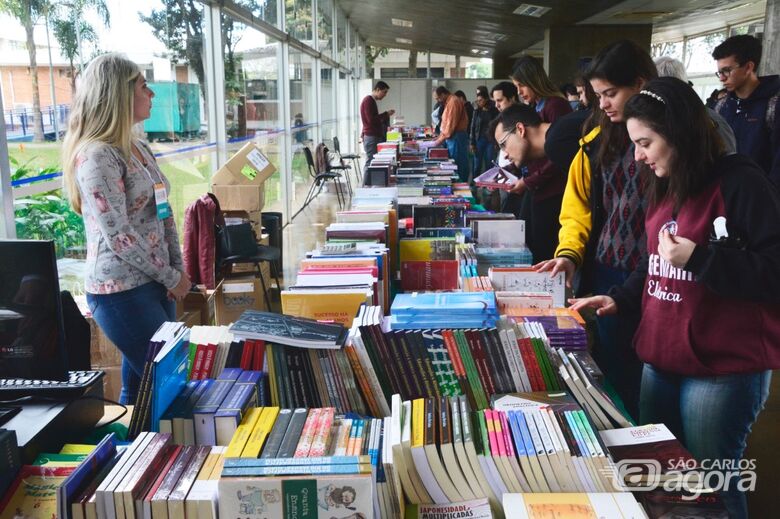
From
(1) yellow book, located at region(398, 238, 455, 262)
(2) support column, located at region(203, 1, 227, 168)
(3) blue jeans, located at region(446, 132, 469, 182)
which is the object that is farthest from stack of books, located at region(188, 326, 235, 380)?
(3) blue jeans, located at region(446, 132, 469, 182)

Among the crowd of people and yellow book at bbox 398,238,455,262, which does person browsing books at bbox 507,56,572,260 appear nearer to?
yellow book at bbox 398,238,455,262

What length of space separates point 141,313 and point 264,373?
1034 millimetres

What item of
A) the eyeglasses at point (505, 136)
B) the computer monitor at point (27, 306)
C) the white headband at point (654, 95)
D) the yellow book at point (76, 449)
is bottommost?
the yellow book at point (76, 449)

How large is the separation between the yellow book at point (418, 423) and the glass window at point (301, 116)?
324 inches

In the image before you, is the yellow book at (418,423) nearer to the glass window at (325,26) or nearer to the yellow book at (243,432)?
the yellow book at (243,432)

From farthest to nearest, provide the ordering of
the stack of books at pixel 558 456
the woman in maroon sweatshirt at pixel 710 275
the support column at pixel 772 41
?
the support column at pixel 772 41 → the woman in maroon sweatshirt at pixel 710 275 → the stack of books at pixel 558 456

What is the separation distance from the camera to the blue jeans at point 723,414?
164 centimetres

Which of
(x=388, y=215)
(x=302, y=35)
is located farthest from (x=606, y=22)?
(x=388, y=215)

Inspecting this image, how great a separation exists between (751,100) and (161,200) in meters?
3.63

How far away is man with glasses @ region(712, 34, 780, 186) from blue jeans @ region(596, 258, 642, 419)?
7.64 ft

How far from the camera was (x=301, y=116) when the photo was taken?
1051cm

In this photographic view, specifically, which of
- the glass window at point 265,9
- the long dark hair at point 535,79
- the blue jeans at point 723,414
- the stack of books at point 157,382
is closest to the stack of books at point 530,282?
the blue jeans at point 723,414

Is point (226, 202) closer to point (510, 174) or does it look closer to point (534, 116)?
point (510, 174)

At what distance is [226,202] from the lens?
509 cm
